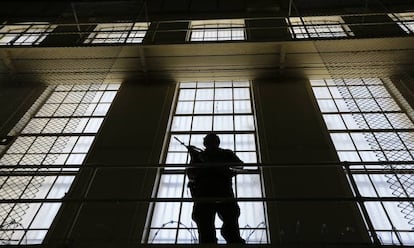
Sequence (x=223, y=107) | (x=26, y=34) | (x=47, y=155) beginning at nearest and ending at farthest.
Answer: (x=47, y=155), (x=223, y=107), (x=26, y=34)

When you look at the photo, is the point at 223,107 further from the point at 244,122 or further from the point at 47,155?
the point at 47,155

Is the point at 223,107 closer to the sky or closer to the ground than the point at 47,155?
closer to the sky

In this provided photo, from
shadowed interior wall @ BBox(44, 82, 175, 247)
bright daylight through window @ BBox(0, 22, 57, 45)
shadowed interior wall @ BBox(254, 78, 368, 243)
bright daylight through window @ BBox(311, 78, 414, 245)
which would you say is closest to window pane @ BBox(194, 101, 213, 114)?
shadowed interior wall @ BBox(44, 82, 175, 247)

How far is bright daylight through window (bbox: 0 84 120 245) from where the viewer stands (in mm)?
3752

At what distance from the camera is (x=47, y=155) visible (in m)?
4.59

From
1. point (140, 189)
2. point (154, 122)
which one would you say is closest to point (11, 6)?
point (154, 122)

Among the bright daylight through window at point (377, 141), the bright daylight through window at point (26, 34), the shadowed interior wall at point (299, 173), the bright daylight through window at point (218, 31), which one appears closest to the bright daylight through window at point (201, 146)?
the shadowed interior wall at point (299, 173)

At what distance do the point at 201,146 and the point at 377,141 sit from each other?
7.16 ft

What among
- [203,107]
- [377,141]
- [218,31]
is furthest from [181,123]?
[377,141]

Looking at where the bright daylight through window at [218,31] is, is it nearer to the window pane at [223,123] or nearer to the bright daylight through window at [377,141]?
the bright daylight through window at [377,141]

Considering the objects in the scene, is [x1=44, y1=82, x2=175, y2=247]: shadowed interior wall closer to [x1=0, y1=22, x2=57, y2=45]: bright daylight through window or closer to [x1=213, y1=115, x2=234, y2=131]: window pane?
[x1=213, y1=115, x2=234, y2=131]: window pane

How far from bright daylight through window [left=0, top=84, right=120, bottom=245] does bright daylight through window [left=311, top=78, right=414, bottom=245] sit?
335cm

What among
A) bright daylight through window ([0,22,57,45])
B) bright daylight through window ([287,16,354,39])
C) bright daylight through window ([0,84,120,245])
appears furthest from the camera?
bright daylight through window ([0,22,57,45])

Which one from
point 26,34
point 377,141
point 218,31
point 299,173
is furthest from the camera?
point 26,34
